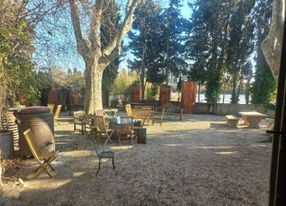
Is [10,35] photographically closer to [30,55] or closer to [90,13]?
[30,55]

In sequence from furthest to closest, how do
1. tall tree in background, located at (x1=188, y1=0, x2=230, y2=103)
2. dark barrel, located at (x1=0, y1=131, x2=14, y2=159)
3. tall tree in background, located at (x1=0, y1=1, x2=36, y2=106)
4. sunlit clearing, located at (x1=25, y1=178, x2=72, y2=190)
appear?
tall tree in background, located at (x1=188, y1=0, x2=230, y2=103) → dark barrel, located at (x1=0, y1=131, x2=14, y2=159) → tall tree in background, located at (x1=0, y1=1, x2=36, y2=106) → sunlit clearing, located at (x1=25, y1=178, x2=72, y2=190)

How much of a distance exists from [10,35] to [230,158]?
18.1 feet

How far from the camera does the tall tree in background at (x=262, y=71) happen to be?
16.4 metres

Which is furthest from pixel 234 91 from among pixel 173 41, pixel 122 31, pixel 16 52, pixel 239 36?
pixel 16 52

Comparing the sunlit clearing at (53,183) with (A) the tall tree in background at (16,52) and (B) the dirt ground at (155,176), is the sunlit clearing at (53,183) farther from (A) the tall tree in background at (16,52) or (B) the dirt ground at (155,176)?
(A) the tall tree in background at (16,52)

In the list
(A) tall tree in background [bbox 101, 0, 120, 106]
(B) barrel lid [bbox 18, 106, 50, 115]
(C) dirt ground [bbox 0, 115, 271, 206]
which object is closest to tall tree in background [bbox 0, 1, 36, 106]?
(B) barrel lid [bbox 18, 106, 50, 115]

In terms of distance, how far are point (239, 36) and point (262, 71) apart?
271cm

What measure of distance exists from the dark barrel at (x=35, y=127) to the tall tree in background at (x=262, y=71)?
14061mm

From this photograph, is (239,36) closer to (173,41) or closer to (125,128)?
(173,41)

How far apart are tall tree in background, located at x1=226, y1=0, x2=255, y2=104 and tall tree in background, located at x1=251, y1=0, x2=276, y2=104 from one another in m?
0.50

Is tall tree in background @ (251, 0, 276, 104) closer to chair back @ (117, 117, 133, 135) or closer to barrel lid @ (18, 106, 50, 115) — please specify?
chair back @ (117, 117, 133, 135)

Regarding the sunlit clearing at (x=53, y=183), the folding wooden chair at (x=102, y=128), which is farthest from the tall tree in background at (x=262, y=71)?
the sunlit clearing at (x=53, y=183)

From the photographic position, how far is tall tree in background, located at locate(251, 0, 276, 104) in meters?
16.4

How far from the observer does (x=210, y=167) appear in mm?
5723
